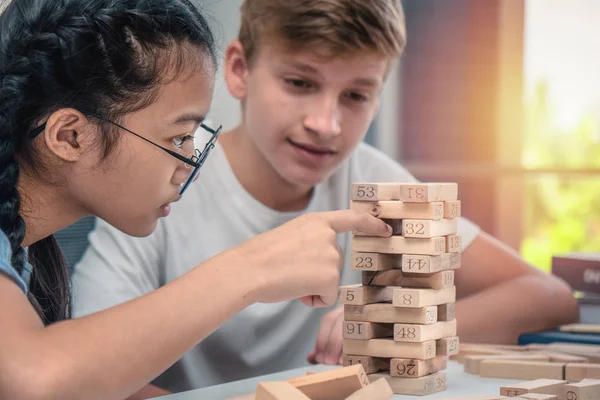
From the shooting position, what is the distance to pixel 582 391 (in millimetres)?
1028

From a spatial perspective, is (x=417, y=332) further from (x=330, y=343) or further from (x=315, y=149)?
(x=315, y=149)

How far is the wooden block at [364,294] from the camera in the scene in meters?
1.15

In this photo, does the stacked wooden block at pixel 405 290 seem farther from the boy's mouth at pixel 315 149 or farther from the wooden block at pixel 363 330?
the boy's mouth at pixel 315 149

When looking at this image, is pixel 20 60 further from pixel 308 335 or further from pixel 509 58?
pixel 509 58

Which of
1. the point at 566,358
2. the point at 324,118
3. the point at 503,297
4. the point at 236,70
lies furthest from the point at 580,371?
the point at 236,70

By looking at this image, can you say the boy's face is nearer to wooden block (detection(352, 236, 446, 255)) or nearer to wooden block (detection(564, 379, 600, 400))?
wooden block (detection(352, 236, 446, 255))

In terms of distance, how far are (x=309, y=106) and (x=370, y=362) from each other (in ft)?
1.82

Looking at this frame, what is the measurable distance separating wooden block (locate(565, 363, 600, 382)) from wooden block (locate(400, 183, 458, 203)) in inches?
12.2

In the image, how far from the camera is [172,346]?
0.91 meters

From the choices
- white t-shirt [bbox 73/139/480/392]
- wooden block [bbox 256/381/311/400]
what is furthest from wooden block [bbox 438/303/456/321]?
white t-shirt [bbox 73/139/480/392]

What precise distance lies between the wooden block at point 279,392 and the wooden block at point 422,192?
315mm

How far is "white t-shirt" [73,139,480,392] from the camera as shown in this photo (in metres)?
1.60

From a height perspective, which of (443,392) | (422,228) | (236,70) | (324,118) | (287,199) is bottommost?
(443,392)

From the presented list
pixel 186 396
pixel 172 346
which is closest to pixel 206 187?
pixel 186 396
